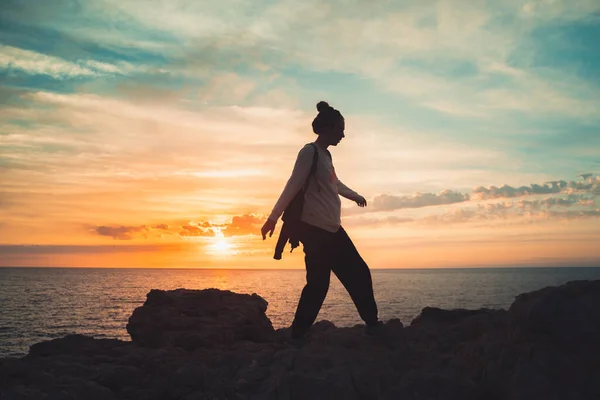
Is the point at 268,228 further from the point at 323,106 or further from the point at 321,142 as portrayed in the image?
the point at 323,106

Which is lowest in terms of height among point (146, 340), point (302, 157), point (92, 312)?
point (92, 312)

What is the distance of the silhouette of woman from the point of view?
6227 mm

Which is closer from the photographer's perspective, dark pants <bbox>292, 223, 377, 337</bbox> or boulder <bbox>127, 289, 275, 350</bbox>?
dark pants <bbox>292, 223, 377, 337</bbox>

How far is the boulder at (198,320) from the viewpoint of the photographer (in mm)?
7316


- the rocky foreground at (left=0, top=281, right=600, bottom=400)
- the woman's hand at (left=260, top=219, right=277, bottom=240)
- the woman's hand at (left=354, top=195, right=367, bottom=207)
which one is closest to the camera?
the rocky foreground at (left=0, top=281, right=600, bottom=400)

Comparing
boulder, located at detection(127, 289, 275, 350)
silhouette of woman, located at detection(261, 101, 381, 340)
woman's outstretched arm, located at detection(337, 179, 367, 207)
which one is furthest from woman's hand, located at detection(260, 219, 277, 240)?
boulder, located at detection(127, 289, 275, 350)

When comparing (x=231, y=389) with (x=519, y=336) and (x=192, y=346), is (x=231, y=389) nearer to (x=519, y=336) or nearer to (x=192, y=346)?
(x=192, y=346)

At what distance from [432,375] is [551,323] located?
51.4 inches

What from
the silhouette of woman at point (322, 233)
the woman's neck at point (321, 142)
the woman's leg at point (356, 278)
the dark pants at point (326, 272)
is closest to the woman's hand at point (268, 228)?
the silhouette of woman at point (322, 233)

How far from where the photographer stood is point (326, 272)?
6.41m

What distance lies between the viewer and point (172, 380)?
5289mm

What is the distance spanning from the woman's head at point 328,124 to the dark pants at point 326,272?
1331mm

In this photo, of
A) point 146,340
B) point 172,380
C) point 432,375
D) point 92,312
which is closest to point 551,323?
point 432,375

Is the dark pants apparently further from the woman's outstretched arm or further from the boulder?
the boulder
